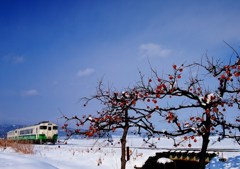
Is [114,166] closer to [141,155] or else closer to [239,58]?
[141,155]

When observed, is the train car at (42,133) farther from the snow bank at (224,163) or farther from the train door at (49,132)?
the snow bank at (224,163)

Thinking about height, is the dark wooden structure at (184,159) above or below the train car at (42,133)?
below

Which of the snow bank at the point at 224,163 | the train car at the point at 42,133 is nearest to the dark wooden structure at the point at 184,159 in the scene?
the snow bank at the point at 224,163

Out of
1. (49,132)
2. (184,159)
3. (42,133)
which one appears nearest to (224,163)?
(184,159)

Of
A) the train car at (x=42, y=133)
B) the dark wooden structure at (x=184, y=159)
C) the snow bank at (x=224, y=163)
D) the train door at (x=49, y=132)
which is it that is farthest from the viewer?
the train door at (x=49, y=132)

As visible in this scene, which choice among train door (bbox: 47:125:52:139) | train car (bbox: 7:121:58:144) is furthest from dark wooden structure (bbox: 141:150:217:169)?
train door (bbox: 47:125:52:139)

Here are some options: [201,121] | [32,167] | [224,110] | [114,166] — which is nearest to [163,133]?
[201,121]

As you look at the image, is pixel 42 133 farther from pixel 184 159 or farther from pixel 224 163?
pixel 224 163

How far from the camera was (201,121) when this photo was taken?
827 centimetres

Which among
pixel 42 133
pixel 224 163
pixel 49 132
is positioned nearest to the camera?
pixel 224 163

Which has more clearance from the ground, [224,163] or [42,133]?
[42,133]

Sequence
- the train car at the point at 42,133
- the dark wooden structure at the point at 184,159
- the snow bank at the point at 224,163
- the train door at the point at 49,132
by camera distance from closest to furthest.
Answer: the snow bank at the point at 224,163 < the dark wooden structure at the point at 184,159 < the train car at the point at 42,133 < the train door at the point at 49,132

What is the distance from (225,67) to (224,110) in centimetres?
118

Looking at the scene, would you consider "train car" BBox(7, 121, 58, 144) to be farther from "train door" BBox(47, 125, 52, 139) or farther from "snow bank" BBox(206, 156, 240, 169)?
"snow bank" BBox(206, 156, 240, 169)
